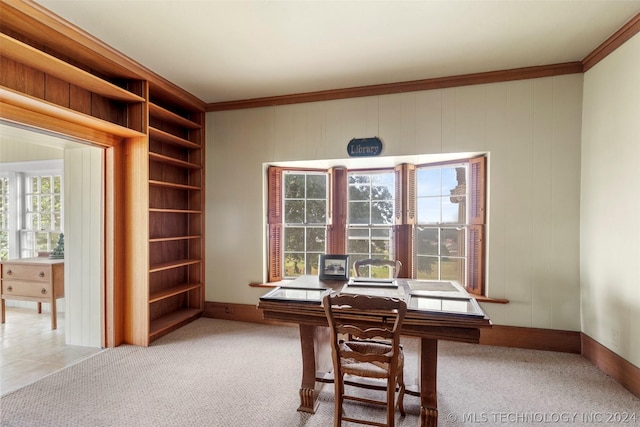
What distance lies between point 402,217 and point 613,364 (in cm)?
212

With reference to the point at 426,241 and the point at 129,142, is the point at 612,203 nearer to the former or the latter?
the point at 426,241

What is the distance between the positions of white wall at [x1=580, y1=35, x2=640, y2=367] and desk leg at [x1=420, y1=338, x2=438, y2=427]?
1.60 meters

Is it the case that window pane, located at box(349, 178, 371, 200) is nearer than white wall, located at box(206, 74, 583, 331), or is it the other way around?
white wall, located at box(206, 74, 583, 331)

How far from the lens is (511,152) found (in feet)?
9.72

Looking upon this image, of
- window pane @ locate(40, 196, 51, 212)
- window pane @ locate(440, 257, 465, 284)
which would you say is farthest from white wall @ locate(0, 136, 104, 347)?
window pane @ locate(440, 257, 465, 284)

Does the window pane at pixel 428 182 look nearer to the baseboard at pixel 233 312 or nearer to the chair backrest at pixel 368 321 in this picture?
the chair backrest at pixel 368 321

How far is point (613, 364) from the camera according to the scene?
2.37 m

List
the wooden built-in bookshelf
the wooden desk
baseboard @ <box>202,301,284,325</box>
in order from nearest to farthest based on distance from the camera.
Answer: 1. the wooden desk
2. the wooden built-in bookshelf
3. baseboard @ <box>202,301,284,325</box>

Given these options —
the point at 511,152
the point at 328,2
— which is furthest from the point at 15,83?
the point at 511,152

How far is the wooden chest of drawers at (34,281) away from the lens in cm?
341

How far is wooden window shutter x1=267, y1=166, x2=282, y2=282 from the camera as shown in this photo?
3.79 m

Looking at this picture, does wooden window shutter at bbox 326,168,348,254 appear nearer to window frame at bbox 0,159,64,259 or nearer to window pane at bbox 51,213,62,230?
window pane at bbox 51,213,62,230

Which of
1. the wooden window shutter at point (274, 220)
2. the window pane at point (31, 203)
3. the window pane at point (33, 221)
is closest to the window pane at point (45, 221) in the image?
the window pane at point (33, 221)

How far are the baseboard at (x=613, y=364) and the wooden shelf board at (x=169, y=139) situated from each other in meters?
4.52
